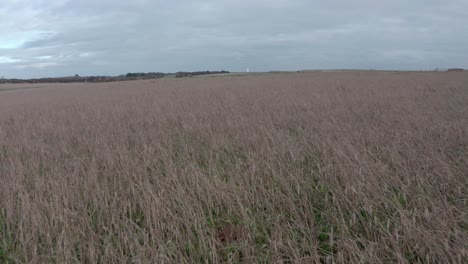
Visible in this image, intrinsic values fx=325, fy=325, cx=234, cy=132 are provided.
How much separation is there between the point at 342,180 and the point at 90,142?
4.63 meters

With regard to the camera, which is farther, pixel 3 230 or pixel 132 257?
pixel 3 230

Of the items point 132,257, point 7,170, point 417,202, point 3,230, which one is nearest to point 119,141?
point 7,170

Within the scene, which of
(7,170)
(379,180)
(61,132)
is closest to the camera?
(379,180)

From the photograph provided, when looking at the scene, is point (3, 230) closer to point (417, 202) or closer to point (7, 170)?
point (7, 170)

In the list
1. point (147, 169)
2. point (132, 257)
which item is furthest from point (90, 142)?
point (132, 257)

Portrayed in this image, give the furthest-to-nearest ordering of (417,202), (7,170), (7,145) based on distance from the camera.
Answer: (7,145)
(7,170)
(417,202)

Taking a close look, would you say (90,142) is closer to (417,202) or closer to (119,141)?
(119,141)

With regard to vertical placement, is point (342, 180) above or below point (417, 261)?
above

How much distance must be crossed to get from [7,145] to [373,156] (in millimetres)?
6693

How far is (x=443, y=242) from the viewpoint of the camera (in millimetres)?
2170

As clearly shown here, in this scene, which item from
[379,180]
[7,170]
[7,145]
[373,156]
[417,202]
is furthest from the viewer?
[7,145]

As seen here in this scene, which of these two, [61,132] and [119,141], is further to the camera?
[61,132]

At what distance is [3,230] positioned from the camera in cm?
294

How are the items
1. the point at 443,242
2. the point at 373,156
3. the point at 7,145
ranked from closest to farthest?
the point at 443,242
the point at 373,156
the point at 7,145
